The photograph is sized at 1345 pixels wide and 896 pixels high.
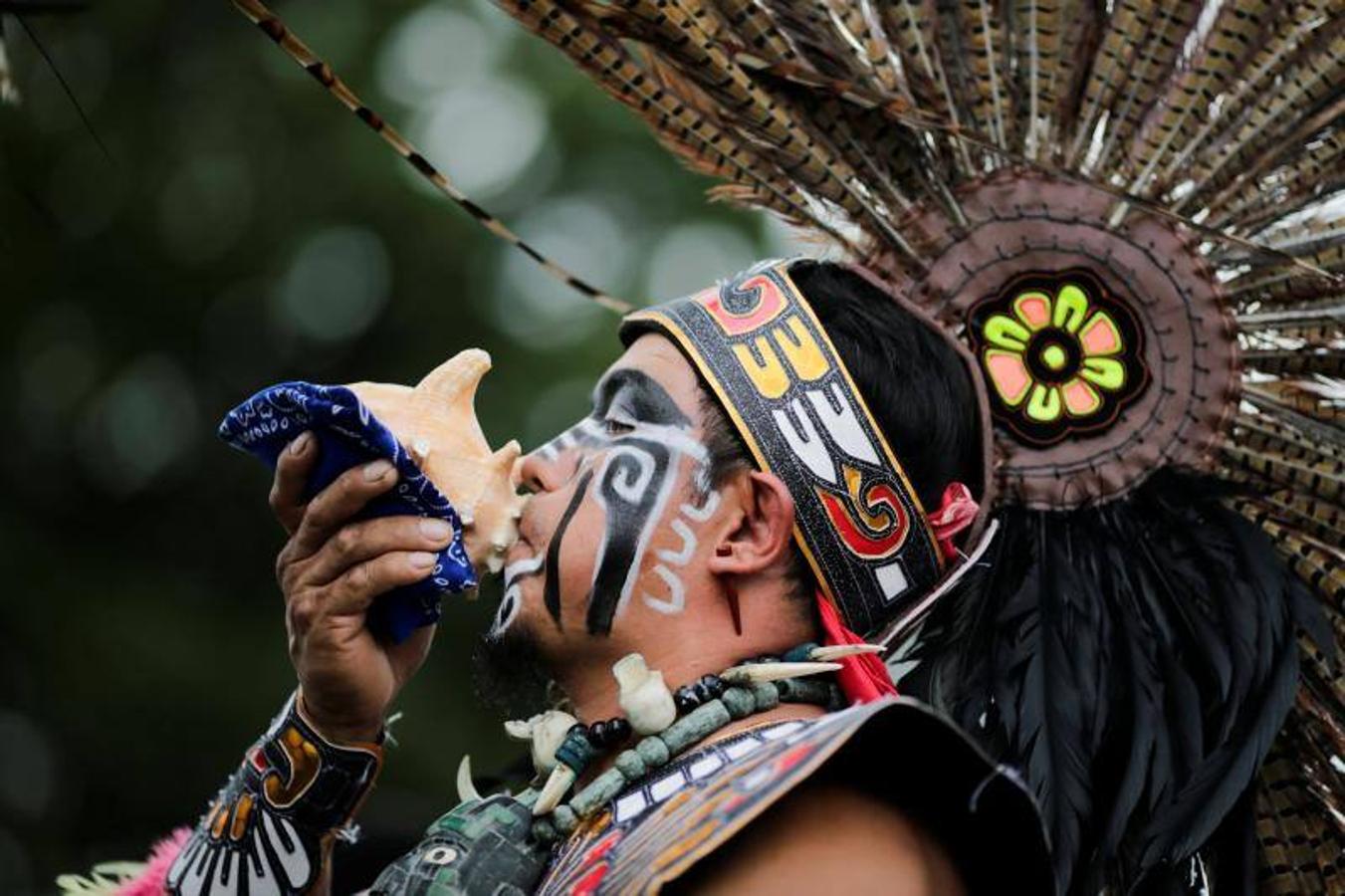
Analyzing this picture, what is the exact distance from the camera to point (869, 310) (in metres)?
3.61

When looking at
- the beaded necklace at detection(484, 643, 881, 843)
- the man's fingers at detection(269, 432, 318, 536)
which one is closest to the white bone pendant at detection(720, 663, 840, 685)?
the beaded necklace at detection(484, 643, 881, 843)

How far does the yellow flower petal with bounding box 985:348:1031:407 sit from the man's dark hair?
291mm

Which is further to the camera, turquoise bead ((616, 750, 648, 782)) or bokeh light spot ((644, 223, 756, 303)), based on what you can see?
bokeh light spot ((644, 223, 756, 303))

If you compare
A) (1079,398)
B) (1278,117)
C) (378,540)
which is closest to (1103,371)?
(1079,398)

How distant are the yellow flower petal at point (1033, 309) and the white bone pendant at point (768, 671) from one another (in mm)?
935

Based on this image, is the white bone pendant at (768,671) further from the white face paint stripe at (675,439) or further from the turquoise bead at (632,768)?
the white face paint stripe at (675,439)

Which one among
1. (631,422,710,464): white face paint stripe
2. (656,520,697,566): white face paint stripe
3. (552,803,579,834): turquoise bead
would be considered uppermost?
(631,422,710,464): white face paint stripe

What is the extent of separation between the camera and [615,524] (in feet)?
10.9

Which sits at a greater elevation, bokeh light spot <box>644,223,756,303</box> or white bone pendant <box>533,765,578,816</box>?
bokeh light spot <box>644,223,756,303</box>

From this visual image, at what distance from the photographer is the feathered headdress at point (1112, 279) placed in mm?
3764

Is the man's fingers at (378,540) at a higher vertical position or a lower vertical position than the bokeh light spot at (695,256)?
lower

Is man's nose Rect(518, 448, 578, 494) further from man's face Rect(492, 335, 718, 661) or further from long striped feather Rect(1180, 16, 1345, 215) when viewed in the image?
long striped feather Rect(1180, 16, 1345, 215)

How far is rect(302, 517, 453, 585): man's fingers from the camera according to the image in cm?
319

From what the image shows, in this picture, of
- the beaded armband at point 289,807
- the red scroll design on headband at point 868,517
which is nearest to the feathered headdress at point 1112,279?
the red scroll design on headband at point 868,517
